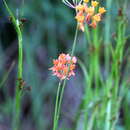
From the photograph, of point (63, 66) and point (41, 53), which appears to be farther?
point (41, 53)

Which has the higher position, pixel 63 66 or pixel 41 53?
pixel 41 53

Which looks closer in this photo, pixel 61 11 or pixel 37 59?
pixel 61 11

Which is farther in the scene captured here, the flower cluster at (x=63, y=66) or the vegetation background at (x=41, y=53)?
the vegetation background at (x=41, y=53)

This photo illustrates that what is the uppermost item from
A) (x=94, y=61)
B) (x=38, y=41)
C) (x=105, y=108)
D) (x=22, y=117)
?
(x=38, y=41)

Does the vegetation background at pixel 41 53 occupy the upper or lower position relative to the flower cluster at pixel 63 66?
upper

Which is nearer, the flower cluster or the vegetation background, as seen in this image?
the flower cluster

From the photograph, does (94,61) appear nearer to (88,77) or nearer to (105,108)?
(88,77)

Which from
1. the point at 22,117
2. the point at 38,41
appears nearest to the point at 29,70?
the point at 38,41

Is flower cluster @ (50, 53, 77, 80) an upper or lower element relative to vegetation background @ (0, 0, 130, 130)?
lower
